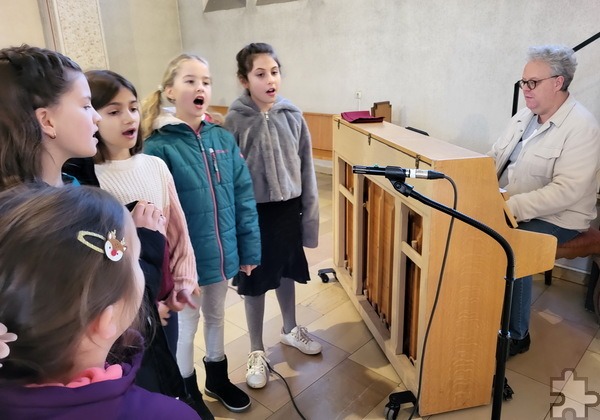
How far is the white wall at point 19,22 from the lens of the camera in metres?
5.32

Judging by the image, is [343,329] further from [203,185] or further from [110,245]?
[110,245]

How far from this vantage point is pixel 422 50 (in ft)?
13.8

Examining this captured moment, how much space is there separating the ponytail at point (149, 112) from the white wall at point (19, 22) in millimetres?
4659

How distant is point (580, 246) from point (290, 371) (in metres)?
1.63

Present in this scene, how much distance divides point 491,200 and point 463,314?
1.54 feet

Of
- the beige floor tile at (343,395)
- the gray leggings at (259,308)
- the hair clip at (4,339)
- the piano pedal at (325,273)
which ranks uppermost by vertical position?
the hair clip at (4,339)

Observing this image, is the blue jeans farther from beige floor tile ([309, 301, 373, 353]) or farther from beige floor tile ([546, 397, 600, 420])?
beige floor tile ([309, 301, 373, 353])

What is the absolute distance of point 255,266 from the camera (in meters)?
1.87

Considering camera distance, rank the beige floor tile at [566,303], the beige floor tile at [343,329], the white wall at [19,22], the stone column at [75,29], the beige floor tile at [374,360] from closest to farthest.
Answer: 1. the beige floor tile at [374,360]
2. the beige floor tile at [343,329]
3. the beige floor tile at [566,303]
4. the white wall at [19,22]
5. the stone column at [75,29]

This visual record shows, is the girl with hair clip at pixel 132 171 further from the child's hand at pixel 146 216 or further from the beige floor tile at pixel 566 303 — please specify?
the beige floor tile at pixel 566 303

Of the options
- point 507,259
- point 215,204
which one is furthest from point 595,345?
point 215,204

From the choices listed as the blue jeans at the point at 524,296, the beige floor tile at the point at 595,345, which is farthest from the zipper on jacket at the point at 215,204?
the beige floor tile at the point at 595,345

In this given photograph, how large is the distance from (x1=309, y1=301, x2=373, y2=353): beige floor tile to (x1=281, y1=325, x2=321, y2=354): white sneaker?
0.13 meters

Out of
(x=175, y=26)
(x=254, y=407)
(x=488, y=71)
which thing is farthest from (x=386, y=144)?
(x=175, y=26)
